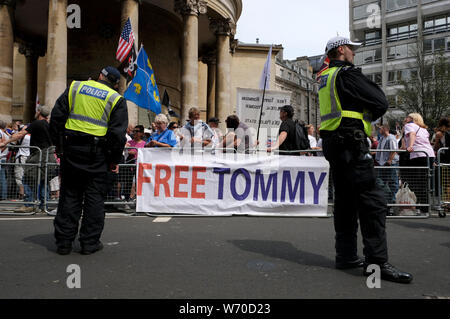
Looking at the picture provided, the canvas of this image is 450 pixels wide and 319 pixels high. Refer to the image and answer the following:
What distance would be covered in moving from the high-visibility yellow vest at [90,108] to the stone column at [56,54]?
11953 mm

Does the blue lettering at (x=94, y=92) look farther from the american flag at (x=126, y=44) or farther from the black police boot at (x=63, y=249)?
the american flag at (x=126, y=44)

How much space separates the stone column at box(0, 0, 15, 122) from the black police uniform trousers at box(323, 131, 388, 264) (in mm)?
16229

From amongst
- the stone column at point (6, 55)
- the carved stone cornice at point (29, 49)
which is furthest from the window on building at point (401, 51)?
the stone column at point (6, 55)

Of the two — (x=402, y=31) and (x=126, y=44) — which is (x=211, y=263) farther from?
(x=402, y=31)

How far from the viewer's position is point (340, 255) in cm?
383

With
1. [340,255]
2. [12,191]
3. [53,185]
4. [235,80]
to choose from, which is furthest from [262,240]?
[235,80]

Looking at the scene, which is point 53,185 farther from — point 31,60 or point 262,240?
point 31,60

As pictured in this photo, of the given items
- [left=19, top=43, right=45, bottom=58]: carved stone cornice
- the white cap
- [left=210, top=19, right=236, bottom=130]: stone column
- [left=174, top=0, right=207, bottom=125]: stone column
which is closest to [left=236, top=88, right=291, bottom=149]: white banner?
the white cap

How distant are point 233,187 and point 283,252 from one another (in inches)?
122

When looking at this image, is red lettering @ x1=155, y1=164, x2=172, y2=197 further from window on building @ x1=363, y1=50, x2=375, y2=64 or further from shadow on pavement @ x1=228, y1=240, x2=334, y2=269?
window on building @ x1=363, y1=50, x2=375, y2=64

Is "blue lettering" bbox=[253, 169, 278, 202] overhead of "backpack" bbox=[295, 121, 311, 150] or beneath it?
beneath

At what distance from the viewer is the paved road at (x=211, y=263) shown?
3.08 metres

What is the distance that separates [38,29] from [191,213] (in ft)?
73.1

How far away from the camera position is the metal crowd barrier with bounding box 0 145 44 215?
25.6ft
